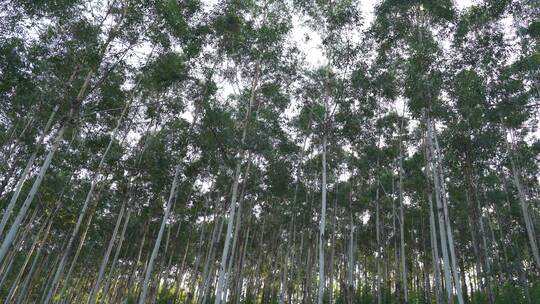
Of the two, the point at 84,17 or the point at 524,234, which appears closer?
the point at 84,17

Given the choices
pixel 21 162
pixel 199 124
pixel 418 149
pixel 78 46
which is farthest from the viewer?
pixel 418 149

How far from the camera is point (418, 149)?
56.7 feet

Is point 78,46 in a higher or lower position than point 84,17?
lower

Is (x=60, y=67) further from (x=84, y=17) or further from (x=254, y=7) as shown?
(x=254, y=7)

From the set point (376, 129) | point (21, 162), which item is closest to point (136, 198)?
point (21, 162)

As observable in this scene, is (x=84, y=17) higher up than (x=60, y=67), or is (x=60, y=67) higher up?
(x=84, y=17)

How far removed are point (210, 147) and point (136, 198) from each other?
20.4 feet

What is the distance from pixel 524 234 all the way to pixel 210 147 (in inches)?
847

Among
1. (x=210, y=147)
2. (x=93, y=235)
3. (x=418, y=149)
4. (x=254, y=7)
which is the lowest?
(x=93, y=235)

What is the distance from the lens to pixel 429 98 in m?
12.3

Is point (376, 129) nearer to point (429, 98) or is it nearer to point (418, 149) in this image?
point (418, 149)

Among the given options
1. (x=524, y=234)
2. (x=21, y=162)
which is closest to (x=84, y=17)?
(x=21, y=162)

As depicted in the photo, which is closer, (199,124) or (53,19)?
(53,19)

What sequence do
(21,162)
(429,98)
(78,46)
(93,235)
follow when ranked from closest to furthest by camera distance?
1. (78,46)
2. (429,98)
3. (21,162)
4. (93,235)
